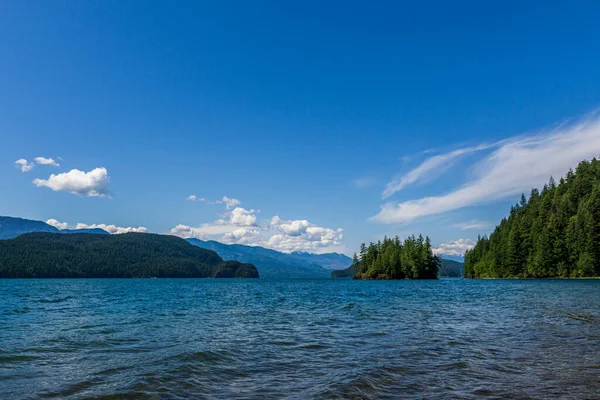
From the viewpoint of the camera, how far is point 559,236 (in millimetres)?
129250

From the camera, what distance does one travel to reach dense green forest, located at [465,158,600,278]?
11625cm

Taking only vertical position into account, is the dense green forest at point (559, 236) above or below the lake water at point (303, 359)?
Answer: above

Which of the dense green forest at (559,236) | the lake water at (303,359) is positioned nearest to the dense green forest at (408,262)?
the dense green forest at (559,236)

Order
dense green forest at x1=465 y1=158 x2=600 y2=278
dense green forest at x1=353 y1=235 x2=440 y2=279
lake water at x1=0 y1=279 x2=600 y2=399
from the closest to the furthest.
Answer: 1. lake water at x1=0 y1=279 x2=600 y2=399
2. dense green forest at x1=465 y1=158 x2=600 y2=278
3. dense green forest at x1=353 y1=235 x2=440 y2=279

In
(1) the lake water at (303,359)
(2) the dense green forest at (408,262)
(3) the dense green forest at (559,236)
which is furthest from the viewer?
(2) the dense green forest at (408,262)

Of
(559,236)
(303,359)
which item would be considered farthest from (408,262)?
(303,359)

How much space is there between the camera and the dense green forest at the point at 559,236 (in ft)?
381

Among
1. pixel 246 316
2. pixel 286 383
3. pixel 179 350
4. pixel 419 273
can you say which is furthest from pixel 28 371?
pixel 419 273

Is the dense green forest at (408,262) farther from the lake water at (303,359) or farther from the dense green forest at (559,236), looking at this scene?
the lake water at (303,359)

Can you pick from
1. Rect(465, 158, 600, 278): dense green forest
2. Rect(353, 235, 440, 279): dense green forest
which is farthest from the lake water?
Rect(353, 235, 440, 279): dense green forest

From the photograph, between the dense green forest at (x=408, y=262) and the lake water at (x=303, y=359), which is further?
the dense green forest at (x=408, y=262)

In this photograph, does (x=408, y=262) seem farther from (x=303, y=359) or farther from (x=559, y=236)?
(x=303, y=359)

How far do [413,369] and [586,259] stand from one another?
422 feet

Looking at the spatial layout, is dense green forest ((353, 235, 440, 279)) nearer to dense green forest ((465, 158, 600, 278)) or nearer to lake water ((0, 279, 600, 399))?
dense green forest ((465, 158, 600, 278))
